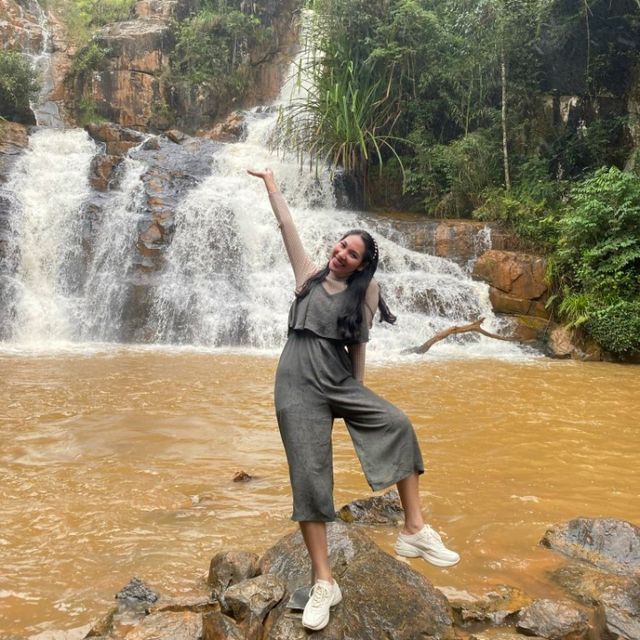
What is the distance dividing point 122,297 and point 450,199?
768cm

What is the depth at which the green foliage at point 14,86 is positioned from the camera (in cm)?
1722

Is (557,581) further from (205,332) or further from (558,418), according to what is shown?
(205,332)

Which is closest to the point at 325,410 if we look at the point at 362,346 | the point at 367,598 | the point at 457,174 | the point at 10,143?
the point at 362,346

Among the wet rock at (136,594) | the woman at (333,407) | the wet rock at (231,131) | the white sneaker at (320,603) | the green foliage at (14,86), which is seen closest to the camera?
the white sneaker at (320,603)

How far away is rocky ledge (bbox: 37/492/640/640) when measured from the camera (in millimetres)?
2158

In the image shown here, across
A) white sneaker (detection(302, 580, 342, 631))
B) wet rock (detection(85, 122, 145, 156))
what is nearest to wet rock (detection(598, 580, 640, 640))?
white sneaker (detection(302, 580, 342, 631))

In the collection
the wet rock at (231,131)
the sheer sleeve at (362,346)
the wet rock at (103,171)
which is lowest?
the sheer sleeve at (362,346)

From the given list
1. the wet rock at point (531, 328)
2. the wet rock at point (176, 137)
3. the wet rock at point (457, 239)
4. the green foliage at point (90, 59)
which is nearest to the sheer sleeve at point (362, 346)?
the wet rock at point (531, 328)

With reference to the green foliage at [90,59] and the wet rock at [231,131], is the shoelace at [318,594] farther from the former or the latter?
the green foliage at [90,59]

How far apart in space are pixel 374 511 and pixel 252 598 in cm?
125

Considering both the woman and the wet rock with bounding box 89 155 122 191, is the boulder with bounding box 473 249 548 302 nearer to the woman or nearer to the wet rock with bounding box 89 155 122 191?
the wet rock with bounding box 89 155 122 191

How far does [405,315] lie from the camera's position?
11.1 metres

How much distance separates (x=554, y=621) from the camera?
2.25 m

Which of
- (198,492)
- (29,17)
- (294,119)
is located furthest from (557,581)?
(29,17)
